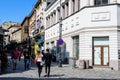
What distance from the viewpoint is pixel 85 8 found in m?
31.4

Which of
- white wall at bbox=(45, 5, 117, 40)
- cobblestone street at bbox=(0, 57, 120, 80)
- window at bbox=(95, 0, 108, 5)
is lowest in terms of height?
cobblestone street at bbox=(0, 57, 120, 80)

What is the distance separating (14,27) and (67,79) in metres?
125

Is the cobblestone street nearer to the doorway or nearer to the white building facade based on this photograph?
the white building facade

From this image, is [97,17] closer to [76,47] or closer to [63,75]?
[76,47]

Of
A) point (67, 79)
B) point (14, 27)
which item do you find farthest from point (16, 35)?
point (67, 79)

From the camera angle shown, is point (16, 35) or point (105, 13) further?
point (16, 35)

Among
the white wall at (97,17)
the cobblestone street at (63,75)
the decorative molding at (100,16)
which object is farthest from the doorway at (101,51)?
the cobblestone street at (63,75)

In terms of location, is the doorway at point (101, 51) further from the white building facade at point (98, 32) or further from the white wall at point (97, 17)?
the white wall at point (97, 17)

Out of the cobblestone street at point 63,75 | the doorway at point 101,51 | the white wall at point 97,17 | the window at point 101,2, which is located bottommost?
the cobblestone street at point 63,75

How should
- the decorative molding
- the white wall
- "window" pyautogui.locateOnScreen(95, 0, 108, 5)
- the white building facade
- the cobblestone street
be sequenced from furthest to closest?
1. "window" pyautogui.locateOnScreen(95, 0, 108, 5)
2. the decorative molding
3. the white wall
4. the white building facade
5. the cobblestone street

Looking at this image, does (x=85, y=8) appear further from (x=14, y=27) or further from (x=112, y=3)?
(x=14, y=27)

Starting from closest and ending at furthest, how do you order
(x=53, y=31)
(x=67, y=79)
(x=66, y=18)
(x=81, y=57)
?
(x=67, y=79)
(x=81, y=57)
(x=66, y=18)
(x=53, y=31)

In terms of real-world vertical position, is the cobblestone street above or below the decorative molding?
below

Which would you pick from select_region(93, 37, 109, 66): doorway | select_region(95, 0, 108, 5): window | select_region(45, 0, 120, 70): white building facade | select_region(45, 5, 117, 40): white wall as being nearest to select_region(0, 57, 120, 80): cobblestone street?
select_region(45, 0, 120, 70): white building facade
